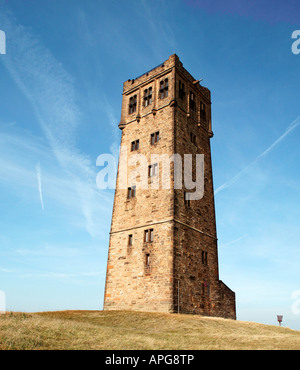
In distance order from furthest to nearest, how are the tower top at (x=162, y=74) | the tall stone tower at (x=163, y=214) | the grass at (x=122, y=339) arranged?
the tower top at (x=162, y=74) < the tall stone tower at (x=163, y=214) < the grass at (x=122, y=339)

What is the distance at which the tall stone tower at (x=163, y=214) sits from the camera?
74.5 feet

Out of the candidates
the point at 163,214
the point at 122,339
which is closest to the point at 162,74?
the point at 163,214

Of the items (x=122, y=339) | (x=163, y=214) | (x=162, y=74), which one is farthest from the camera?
(x=162, y=74)

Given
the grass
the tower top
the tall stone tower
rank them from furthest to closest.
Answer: the tower top → the tall stone tower → the grass

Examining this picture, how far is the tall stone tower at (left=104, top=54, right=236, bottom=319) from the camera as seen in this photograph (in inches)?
894

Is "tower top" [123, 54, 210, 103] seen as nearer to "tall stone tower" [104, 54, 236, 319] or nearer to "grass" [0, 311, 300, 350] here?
"tall stone tower" [104, 54, 236, 319]

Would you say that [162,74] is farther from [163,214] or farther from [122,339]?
[122,339]

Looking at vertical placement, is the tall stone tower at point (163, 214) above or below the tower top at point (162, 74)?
below

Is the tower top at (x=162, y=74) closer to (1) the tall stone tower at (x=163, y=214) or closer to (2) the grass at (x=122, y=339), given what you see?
(1) the tall stone tower at (x=163, y=214)

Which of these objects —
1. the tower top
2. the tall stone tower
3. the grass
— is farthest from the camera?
the tower top

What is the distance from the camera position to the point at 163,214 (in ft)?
78.4

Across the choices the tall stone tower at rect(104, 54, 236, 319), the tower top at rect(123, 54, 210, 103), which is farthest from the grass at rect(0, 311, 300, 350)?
A: the tower top at rect(123, 54, 210, 103)

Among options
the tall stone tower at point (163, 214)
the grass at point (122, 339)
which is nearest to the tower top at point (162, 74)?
the tall stone tower at point (163, 214)
